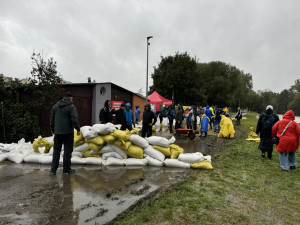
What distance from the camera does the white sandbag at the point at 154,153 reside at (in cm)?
519

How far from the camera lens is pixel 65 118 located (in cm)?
423

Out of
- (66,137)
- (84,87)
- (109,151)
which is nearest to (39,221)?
(66,137)

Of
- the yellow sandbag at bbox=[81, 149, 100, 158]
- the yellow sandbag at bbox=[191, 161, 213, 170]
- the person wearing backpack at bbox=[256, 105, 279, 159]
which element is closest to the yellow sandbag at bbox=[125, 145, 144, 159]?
the yellow sandbag at bbox=[81, 149, 100, 158]

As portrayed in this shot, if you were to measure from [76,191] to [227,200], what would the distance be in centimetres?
230

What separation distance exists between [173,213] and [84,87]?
11193 millimetres

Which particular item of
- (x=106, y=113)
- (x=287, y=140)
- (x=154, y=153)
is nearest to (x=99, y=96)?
(x=106, y=113)

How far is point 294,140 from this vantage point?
202 inches

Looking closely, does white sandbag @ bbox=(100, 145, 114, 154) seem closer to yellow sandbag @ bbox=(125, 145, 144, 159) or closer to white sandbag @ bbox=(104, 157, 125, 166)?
white sandbag @ bbox=(104, 157, 125, 166)

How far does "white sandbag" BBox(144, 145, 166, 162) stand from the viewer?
519 cm

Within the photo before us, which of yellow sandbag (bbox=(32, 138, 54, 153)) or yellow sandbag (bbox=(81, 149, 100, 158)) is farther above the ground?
yellow sandbag (bbox=(32, 138, 54, 153))

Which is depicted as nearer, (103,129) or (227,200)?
(227,200)

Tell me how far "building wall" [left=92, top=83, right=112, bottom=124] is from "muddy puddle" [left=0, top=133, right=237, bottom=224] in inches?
310

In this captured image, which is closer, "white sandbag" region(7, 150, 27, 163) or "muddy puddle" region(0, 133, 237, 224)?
"muddy puddle" region(0, 133, 237, 224)

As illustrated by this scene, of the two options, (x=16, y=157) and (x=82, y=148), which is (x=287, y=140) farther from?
(x=16, y=157)
